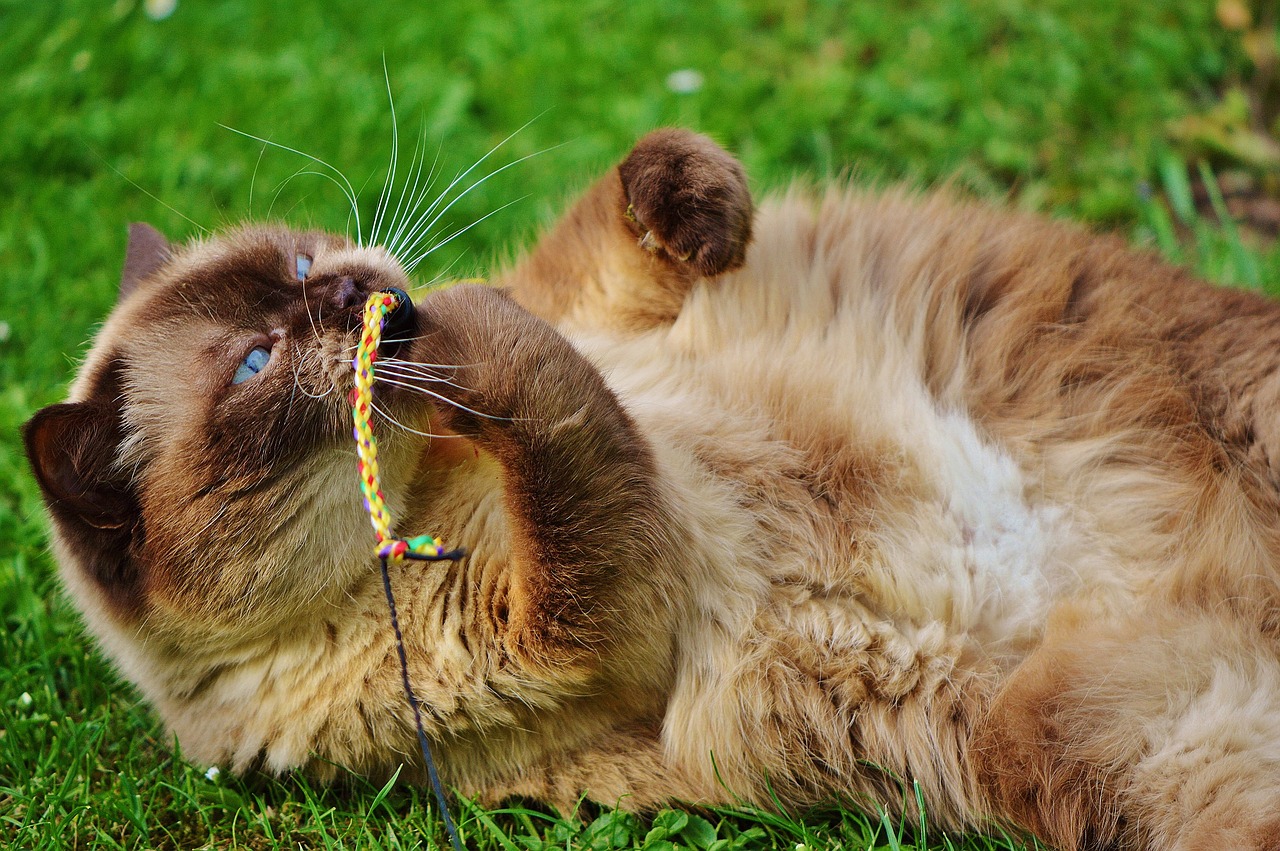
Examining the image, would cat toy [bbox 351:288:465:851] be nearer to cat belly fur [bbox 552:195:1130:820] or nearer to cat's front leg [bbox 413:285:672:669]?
cat's front leg [bbox 413:285:672:669]

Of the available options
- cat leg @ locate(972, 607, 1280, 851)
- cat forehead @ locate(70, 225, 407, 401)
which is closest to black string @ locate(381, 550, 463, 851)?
cat forehead @ locate(70, 225, 407, 401)

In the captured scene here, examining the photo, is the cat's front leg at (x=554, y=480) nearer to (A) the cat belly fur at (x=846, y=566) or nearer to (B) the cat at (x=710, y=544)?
(B) the cat at (x=710, y=544)

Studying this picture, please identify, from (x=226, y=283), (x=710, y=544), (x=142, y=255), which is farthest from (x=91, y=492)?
(x=710, y=544)

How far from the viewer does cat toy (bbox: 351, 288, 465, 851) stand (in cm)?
205

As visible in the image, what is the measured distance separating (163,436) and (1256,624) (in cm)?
250

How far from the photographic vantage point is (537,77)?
4.95 m

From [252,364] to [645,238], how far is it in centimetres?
116

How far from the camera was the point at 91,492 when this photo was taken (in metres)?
2.33

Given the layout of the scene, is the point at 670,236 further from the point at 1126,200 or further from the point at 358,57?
the point at 358,57

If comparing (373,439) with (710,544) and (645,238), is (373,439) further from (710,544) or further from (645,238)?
(645,238)

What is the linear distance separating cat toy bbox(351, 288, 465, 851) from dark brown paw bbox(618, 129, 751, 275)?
86 cm

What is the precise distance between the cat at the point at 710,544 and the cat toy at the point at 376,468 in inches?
2.4

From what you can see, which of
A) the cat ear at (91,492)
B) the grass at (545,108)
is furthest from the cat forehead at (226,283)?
the grass at (545,108)

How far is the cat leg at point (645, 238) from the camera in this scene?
2.93 m
